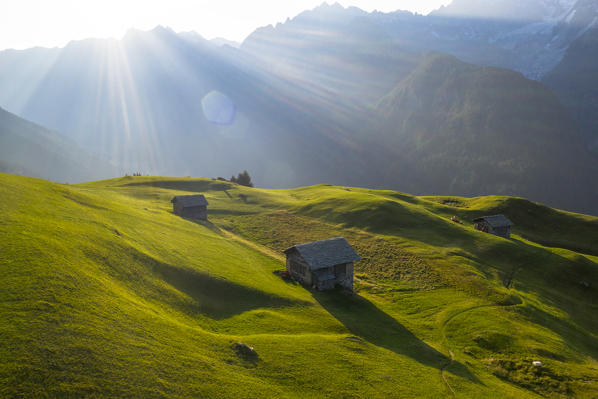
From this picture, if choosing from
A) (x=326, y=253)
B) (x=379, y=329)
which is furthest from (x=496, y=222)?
(x=379, y=329)

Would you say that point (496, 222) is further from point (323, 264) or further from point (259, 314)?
point (259, 314)

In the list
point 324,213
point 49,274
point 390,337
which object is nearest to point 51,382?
point 49,274

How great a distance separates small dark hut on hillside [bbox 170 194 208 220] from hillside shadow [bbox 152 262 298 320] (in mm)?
40443

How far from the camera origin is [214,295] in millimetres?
35594

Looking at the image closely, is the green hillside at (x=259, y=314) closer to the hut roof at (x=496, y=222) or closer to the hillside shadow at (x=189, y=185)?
the hut roof at (x=496, y=222)

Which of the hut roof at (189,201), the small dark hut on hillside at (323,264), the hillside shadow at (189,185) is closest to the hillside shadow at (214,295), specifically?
the small dark hut on hillside at (323,264)

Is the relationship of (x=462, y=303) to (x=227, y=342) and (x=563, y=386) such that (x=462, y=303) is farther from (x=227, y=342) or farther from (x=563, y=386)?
(x=227, y=342)

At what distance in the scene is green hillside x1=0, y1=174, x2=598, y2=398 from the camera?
18312 mm

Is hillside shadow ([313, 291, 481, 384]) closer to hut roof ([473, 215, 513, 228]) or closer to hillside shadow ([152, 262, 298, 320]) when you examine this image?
hillside shadow ([152, 262, 298, 320])

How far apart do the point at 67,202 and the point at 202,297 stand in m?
24.4

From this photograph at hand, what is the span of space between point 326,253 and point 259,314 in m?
18.0

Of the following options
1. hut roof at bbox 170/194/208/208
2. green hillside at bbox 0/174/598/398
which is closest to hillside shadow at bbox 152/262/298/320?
green hillside at bbox 0/174/598/398

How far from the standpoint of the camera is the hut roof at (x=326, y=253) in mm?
47631

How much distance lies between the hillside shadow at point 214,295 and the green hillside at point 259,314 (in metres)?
0.20
